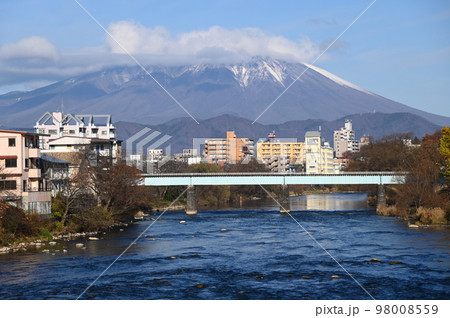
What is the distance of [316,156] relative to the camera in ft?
408

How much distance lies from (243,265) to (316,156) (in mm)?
97749

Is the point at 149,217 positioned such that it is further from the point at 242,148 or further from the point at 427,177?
the point at 242,148

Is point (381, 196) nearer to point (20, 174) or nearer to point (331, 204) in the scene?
point (331, 204)

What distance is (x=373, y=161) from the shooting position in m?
83.1

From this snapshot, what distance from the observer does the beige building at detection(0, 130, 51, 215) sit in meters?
38.5

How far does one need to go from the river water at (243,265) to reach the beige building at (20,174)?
444cm

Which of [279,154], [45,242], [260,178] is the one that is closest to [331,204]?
[260,178]

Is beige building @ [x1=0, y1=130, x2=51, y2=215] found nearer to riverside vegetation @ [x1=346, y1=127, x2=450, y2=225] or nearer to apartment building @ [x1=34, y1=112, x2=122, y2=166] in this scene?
apartment building @ [x1=34, y1=112, x2=122, y2=166]

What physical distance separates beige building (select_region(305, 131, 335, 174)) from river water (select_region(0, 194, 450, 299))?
7926cm

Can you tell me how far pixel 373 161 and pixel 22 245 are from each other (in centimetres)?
5836

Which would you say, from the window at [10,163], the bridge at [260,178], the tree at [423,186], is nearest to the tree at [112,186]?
the window at [10,163]

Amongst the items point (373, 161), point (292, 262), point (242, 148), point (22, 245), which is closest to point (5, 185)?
point (22, 245)

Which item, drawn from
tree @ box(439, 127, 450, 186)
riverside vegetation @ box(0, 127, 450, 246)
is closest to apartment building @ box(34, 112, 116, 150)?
riverside vegetation @ box(0, 127, 450, 246)

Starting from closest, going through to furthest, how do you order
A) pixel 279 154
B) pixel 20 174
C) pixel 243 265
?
pixel 243 265 < pixel 20 174 < pixel 279 154
